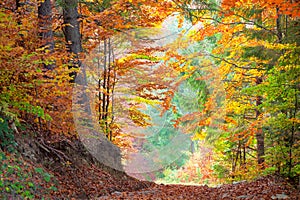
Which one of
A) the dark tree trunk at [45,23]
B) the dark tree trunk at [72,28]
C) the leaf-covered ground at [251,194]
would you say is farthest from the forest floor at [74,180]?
the dark tree trunk at [72,28]

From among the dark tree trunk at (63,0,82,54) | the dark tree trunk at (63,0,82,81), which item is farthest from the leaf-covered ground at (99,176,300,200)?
the dark tree trunk at (63,0,82,54)

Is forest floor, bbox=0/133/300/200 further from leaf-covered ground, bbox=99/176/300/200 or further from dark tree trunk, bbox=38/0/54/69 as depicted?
dark tree trunk, bbox=38/0/54/69

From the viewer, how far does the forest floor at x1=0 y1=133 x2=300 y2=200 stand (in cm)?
583

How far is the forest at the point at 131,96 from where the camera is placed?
19.9 feet

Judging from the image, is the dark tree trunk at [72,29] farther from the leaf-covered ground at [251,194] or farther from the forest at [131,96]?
the leaf-covered ground at [251,194]

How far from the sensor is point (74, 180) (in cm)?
718

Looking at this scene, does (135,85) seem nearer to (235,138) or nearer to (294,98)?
(235,138)

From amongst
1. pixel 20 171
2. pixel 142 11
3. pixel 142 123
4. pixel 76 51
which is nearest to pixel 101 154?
pixel 142 123

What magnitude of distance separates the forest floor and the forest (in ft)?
0.09

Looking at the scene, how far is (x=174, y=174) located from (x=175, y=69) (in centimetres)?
1162

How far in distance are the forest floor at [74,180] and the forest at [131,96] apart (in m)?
0.03

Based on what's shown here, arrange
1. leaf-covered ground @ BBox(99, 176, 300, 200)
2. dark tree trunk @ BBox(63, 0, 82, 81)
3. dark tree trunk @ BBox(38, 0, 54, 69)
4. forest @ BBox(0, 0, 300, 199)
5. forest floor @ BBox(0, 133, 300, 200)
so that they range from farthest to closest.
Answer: dark tree trunk @ BBox(63, 0, 82, 81) → dark tree trunk @ BBox(38, 0, 54, 69) → leaf-covered ground @ BBox(99, 176, 300, 200) → forest @ BBox(0, 0, 300, 199) → forest floor @ BBox(0, 133, 300, 200)

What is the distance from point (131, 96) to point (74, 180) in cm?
299

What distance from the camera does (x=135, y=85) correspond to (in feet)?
30.8
